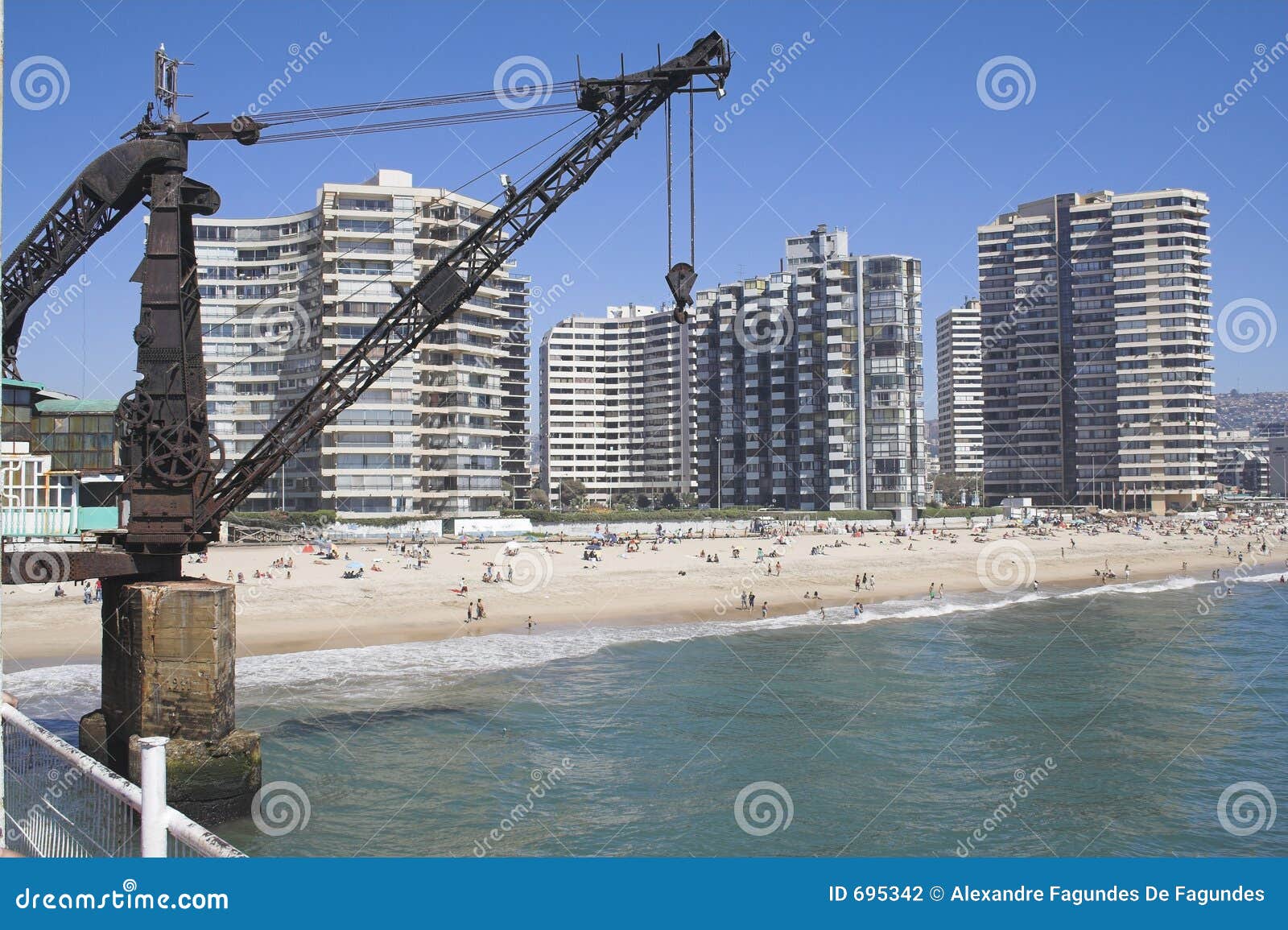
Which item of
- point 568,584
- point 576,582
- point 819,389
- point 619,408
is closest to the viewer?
point 568,584

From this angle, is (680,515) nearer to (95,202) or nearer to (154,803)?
(95,202)

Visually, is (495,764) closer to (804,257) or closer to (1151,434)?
(804,257)

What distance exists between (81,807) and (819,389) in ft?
438

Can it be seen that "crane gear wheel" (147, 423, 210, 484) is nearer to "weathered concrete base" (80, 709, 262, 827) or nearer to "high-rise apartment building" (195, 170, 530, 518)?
"weathered concrete base" (80, 709, 262, 827)

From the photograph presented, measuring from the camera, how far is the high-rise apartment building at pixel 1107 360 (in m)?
153

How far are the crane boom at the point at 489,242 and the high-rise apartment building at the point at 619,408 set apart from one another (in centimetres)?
15456

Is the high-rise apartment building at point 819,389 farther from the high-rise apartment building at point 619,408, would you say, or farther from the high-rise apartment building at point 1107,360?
the high-rise apartment building at point 1107,360

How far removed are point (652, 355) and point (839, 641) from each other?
5725 inches

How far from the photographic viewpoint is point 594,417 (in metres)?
194

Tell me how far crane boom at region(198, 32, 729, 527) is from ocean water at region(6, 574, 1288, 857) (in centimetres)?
897

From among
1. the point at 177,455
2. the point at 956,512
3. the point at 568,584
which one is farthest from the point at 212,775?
the point at 956,512

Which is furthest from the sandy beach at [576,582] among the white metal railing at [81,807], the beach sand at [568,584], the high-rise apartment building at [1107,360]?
the high-rise apartment building at [1107,360]

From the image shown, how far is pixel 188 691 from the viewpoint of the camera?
21219 mm

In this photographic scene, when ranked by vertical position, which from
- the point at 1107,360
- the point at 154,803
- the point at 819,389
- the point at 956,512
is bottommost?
the point at 956,512
